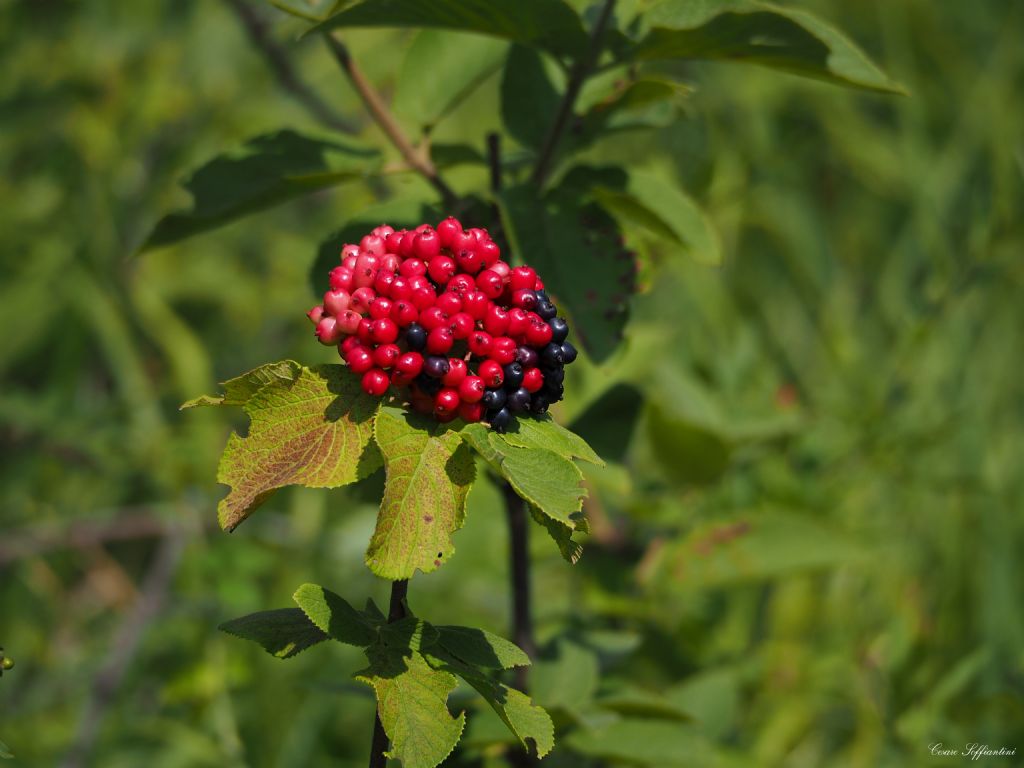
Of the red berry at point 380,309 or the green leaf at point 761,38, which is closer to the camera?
the red berry at point 380,309

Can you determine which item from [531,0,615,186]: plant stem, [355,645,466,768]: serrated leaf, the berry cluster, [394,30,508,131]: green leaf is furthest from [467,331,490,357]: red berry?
[394,30,508,131]: green leaf

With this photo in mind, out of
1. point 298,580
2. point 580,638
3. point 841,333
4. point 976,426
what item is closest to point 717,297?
point 841,333

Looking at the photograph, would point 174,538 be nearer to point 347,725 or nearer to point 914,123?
point 347,725

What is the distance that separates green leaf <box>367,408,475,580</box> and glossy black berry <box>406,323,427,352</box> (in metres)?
0.05

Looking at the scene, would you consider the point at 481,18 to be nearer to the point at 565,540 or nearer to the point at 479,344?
the point at 479,344

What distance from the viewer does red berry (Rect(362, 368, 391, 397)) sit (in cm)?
81

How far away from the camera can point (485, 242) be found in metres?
0.84

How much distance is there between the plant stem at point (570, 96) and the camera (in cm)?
113

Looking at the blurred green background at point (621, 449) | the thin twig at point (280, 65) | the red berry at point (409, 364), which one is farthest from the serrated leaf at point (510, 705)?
the thin twig at point (280, 65)

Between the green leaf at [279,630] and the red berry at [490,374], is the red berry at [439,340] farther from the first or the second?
the green leaf at [279,630]

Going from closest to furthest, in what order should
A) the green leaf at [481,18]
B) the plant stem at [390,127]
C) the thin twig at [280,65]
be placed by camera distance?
the green leaf at [481,18], the plant stem at [390,127], the thin twig at [280,65]

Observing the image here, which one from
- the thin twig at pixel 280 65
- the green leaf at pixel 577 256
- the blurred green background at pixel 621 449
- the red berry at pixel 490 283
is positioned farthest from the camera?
the thin twig at pixel 280 65

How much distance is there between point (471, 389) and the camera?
2.59 feet

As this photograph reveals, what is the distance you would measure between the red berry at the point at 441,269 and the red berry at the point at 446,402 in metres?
0.09
